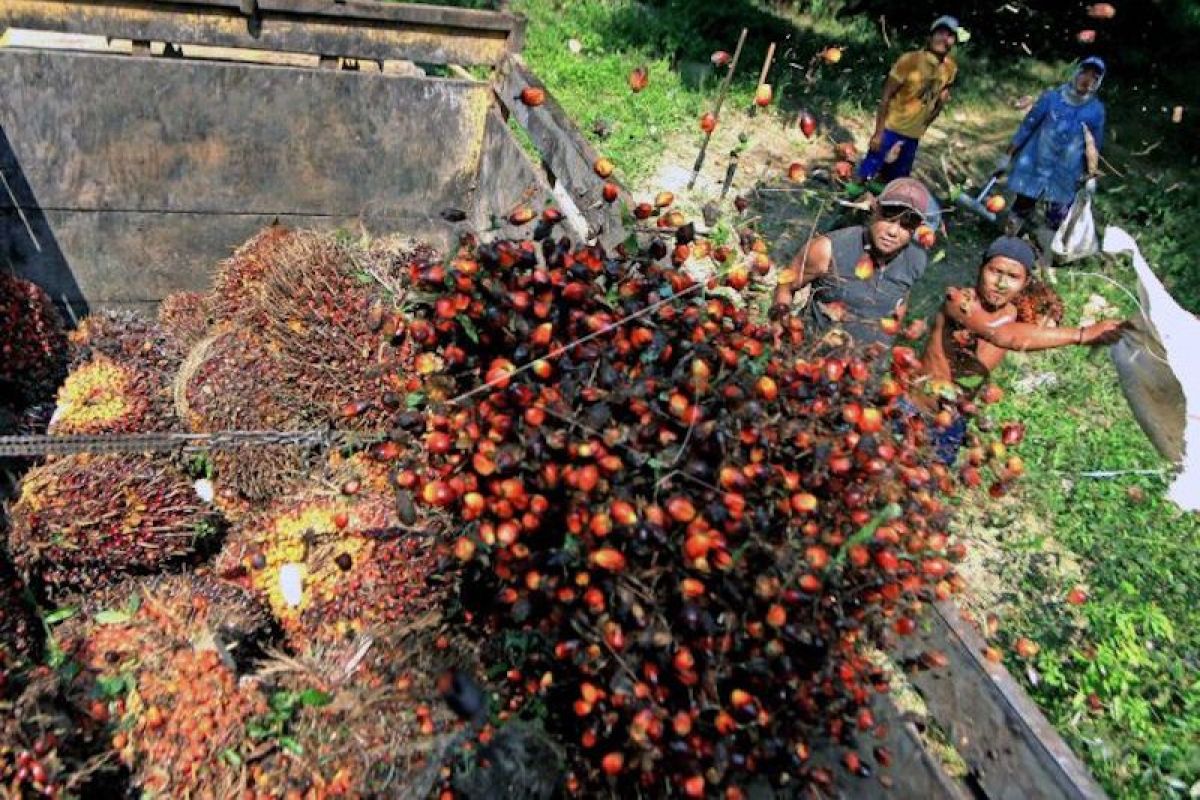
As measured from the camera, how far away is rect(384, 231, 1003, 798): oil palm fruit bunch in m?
1.90

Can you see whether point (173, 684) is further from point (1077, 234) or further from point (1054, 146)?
point (1054, 146)

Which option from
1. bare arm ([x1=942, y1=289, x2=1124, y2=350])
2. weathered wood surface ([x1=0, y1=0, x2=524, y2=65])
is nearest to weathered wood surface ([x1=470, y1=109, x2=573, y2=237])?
weathered wood surface ([x1=0, y1=0, x2=524, y2=65])

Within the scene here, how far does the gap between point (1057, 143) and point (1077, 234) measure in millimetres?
946

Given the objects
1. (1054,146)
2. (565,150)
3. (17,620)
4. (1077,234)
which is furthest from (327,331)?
(1054,146)

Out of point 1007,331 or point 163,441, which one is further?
point 1007,331

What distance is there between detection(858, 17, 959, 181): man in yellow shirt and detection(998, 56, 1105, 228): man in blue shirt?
0.81 m

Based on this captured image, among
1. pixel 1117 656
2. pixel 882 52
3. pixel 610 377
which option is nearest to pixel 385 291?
pixel 610 377

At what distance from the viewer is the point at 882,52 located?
11.9 m

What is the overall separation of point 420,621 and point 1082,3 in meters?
12.4

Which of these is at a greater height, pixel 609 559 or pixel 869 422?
pixel 869 422

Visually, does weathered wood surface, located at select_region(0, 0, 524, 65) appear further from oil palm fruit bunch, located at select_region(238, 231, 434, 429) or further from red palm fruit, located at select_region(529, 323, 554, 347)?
red palm fruit, located at select_region(529, 323, 554, 347)

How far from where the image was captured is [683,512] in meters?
1.84

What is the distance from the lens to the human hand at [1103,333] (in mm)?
3594

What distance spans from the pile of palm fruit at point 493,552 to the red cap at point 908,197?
131 centimetres
